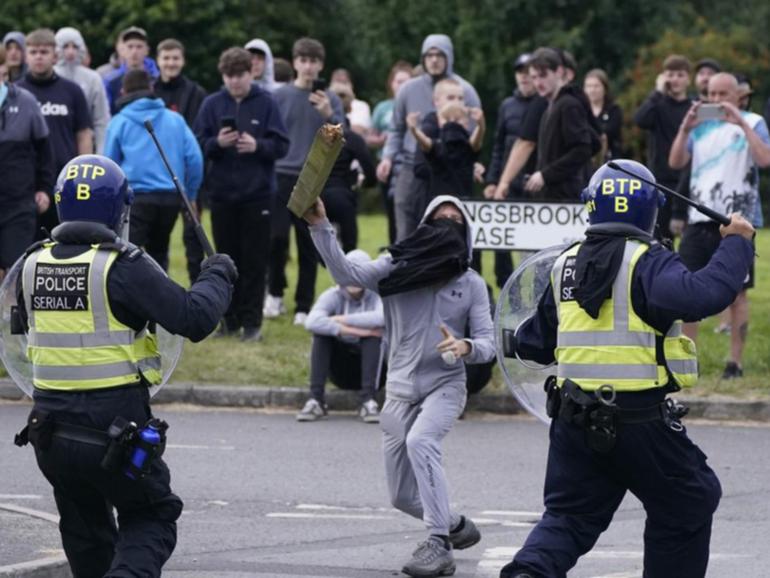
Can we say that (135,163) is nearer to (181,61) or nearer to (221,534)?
(181,61)

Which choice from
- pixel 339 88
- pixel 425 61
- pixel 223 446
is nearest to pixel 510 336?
pixel 223 446

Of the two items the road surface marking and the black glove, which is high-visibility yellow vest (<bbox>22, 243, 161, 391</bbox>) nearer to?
the black glove

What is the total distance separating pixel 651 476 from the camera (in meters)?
6.91

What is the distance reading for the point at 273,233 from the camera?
16.0 meters

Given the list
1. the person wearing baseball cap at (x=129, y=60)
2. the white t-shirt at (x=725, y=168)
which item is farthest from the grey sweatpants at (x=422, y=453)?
the person wearing baseball cap at (x=129, y=60)

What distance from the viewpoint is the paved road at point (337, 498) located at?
28.3 ft

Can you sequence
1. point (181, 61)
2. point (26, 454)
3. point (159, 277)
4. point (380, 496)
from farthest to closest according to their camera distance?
point (181, 61) < point (26, 454) < point (380, 496) < point (159, 277)

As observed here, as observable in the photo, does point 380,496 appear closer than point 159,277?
No

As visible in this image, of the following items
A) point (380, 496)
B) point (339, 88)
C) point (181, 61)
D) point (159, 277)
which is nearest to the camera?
point (159, 277)

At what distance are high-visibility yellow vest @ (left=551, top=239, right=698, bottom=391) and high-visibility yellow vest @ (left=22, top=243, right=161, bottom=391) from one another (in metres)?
1.62

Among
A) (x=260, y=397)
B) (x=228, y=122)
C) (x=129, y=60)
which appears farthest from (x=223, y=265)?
(x=129, y=60)

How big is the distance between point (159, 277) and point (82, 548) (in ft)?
3.57

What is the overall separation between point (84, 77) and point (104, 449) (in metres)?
9.11

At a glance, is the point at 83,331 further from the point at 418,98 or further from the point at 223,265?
the point at 418,98
